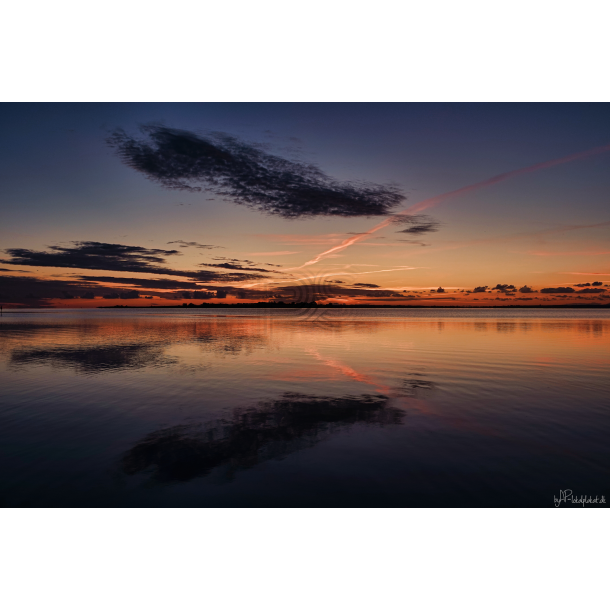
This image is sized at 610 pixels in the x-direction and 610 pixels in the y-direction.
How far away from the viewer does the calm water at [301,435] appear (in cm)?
628

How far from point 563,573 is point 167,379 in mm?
14206

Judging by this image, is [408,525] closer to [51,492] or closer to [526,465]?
[526,465]

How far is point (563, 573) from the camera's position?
414 cm

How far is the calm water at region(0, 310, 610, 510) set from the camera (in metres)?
6.28

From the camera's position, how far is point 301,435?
8.91 m
